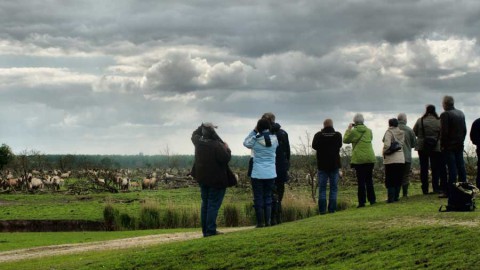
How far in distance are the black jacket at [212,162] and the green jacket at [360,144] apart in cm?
474

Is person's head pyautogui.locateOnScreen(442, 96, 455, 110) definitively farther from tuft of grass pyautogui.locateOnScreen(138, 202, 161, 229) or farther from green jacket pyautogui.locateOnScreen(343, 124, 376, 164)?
tuft of grass pyautogui.locateOnScreen(138, 202, 161, 229)

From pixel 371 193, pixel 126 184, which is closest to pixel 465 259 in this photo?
pixel 371 193

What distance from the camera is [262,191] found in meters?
16.8

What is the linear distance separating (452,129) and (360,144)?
250 cm

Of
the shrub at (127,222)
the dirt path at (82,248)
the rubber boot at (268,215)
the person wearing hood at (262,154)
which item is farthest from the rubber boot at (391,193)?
the shrub at (127,222)

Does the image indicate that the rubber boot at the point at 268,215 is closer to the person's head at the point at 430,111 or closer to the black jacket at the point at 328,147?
the black jacket at the point at 328,147

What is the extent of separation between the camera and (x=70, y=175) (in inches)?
3223

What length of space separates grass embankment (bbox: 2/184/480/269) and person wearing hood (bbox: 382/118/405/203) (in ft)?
10.9

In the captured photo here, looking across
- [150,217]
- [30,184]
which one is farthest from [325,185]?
[30,184]

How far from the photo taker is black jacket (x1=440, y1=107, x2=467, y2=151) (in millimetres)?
18359

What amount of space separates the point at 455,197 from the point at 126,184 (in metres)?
45.1

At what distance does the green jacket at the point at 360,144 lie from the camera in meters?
19.6

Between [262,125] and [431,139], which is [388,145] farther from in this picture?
[262,125]

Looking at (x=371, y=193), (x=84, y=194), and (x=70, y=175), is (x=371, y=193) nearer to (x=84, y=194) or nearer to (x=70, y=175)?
(x=84, y=194)
